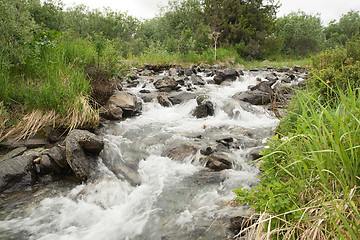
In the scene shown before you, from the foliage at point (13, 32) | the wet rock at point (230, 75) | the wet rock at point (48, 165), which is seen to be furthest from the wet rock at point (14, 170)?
the wet rock at point (230, 75)

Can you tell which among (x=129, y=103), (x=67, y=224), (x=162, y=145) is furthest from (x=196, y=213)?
(x=129, y=103)

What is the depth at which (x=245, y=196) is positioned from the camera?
210 centimetres

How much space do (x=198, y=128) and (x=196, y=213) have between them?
3640mm

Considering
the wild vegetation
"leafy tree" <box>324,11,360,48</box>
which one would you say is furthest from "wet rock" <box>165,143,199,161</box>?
"leafy tree" <box>324,11,360,48</box>

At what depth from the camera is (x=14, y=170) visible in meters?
3.70

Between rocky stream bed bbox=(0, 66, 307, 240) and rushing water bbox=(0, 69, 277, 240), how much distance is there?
14mm

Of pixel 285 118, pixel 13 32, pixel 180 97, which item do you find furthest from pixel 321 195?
pixel 180 97

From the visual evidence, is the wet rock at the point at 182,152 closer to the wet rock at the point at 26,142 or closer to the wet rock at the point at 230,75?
the wet rock at the point at 26,142

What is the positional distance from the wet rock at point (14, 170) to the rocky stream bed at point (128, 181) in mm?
13

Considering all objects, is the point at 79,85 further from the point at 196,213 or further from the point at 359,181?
the point at 359,181

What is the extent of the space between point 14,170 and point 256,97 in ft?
26.1

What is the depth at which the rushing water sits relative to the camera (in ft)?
9.67

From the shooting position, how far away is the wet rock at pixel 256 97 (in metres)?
8.98

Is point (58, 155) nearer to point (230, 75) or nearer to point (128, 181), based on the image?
point (128, 181)
